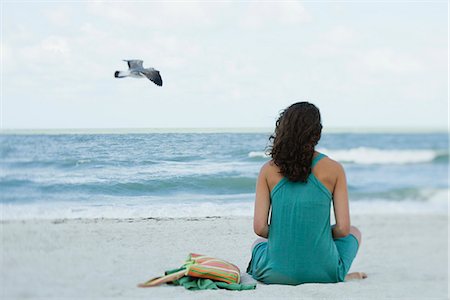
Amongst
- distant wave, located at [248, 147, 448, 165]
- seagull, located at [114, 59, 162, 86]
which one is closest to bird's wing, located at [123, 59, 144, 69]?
seagull, located at [114, 59, 162, 86]

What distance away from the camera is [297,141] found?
2.32 m

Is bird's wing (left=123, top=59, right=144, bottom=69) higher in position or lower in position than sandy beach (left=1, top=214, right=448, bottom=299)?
higher

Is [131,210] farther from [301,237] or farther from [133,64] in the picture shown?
[301,237]

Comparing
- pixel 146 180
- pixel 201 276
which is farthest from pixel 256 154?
pixel 201 276

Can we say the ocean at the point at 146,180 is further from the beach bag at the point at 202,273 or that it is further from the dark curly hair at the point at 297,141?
the dark curly hair at the point at 297,141

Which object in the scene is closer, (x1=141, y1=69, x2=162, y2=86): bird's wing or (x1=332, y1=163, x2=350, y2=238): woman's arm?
(x1=332, y1=163, x2=350, y2=238): woman's arm

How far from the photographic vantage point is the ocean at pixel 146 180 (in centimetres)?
553

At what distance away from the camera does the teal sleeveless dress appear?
2328mm

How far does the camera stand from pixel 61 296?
8.29ft

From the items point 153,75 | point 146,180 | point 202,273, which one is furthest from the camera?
point 146,180

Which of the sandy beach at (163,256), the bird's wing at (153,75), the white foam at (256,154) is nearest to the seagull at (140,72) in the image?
the bird's wing at (153,75)

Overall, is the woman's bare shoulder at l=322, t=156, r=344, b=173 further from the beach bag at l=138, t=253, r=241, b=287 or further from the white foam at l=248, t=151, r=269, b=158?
the white foam at l=248, t=151, r=269, b=158

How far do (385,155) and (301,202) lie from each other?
765 centimetres

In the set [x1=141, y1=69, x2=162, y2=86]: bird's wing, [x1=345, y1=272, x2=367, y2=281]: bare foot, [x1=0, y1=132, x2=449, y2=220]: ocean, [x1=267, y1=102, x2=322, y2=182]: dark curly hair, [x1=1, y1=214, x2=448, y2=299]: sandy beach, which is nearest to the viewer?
[x1=267, y1=102, x2=322, y2=182]: dark curly hair
